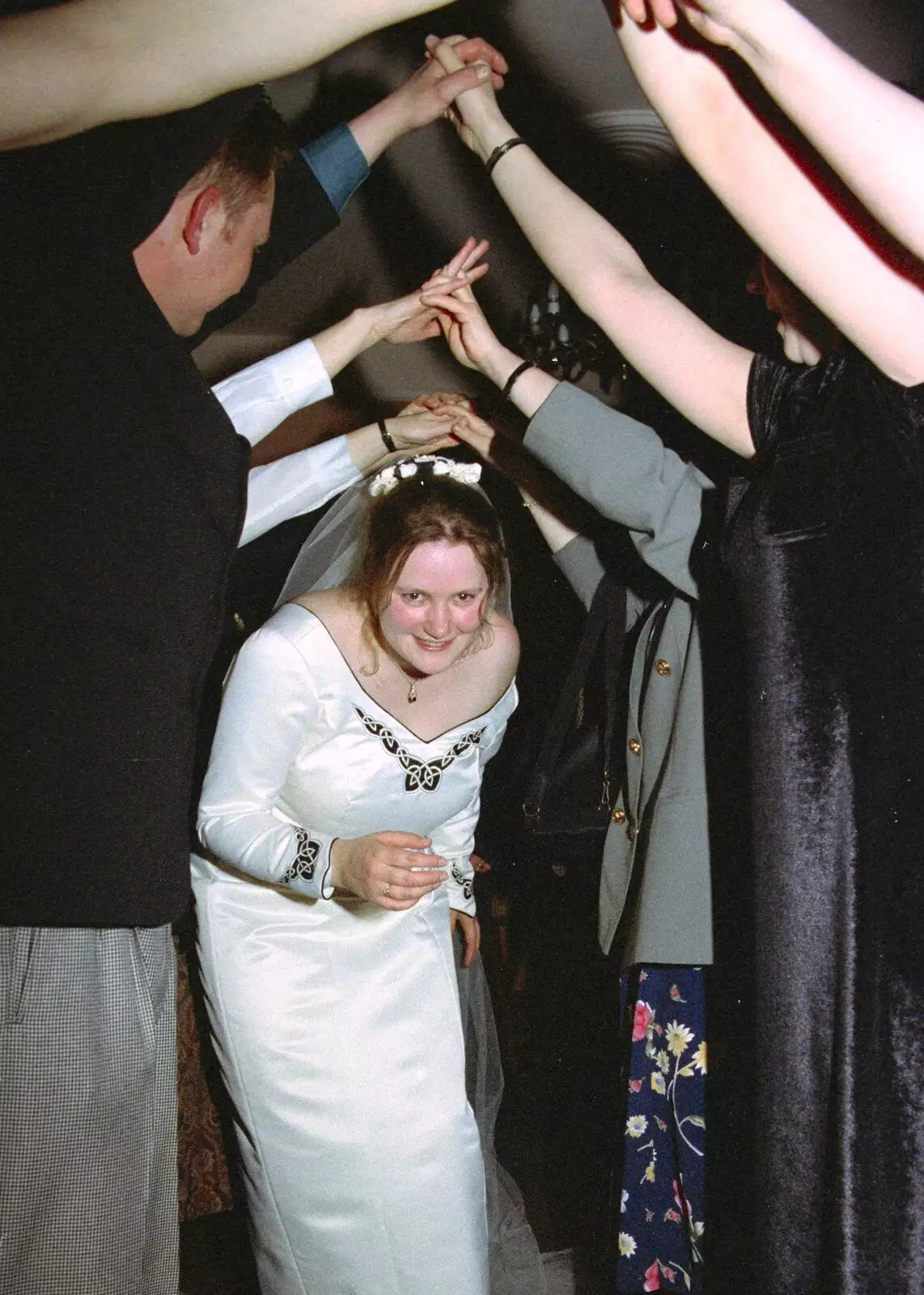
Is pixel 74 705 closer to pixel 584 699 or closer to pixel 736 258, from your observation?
pixel 584 699

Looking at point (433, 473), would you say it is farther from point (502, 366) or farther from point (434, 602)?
point (502, 366)

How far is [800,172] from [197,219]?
532 mm

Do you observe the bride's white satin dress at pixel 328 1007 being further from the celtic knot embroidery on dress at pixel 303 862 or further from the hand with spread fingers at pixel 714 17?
the hand with spread fingers at pixel 714 17

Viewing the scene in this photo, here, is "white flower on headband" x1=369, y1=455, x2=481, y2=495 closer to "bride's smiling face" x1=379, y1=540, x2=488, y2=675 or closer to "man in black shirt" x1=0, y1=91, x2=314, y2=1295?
"bride's smiling face" x1=379, y1=540, x2=488, y2=675

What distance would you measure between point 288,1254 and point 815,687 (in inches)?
42.5

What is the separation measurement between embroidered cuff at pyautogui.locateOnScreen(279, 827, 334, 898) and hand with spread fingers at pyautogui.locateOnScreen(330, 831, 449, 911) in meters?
0.04

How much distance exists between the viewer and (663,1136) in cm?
105

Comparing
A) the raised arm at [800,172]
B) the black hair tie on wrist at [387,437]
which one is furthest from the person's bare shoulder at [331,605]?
the raised arm at [800,172]

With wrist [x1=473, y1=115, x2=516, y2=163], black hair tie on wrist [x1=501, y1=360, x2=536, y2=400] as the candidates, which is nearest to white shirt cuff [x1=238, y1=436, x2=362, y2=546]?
black hair tie on wrist [x1=501, y1=360, x2=536, y2=400]

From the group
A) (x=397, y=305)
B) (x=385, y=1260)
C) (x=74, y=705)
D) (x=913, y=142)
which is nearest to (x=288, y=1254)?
(x=385, y=1260)

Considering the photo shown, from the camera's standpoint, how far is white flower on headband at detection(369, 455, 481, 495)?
142cm

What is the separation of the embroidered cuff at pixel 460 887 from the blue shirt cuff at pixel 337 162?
977 millimetres

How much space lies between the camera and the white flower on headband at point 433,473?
4.67 feet

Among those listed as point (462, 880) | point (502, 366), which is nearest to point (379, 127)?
point (502, 366)
